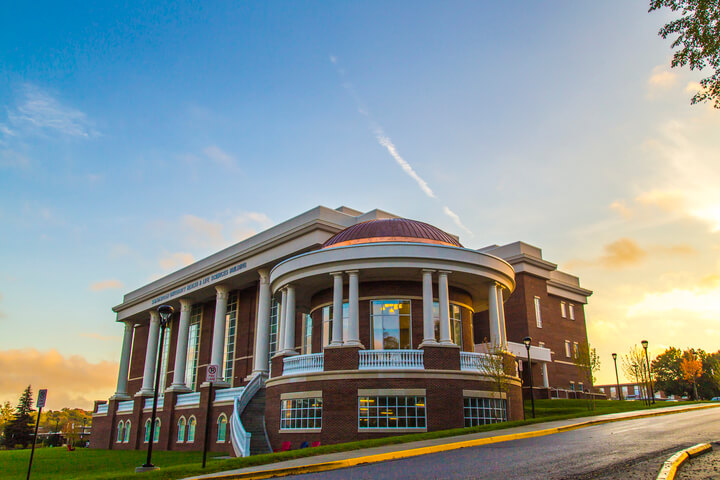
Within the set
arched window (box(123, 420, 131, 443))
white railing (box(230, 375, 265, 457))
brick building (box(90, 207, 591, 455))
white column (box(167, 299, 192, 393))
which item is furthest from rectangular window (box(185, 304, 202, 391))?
white railing (box(230, 375, 265, 457))

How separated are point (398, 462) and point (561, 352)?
144ft

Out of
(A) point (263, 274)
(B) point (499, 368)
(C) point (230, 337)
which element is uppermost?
(A) point (263, 274)

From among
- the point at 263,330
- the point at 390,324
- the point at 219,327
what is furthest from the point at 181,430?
the point at 390,324

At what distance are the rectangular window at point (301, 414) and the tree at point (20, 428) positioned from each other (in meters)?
73.7

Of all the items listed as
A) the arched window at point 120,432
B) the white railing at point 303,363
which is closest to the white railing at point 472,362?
the white railing at point 303,363

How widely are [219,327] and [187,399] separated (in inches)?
278

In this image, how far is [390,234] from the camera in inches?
1286

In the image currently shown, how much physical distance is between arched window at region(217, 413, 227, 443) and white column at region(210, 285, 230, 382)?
35.9 ft

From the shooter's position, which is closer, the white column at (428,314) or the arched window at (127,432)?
the white column at (428,314)

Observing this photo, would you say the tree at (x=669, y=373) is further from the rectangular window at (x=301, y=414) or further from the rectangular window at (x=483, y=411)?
the rectangular window at (x=301, y=414)

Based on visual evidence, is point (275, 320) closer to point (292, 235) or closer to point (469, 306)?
point (292, 235)

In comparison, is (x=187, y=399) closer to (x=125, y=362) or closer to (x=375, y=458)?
(x=125, y=362)

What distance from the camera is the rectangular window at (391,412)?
82.7ft

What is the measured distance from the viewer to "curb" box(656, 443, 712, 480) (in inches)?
383
